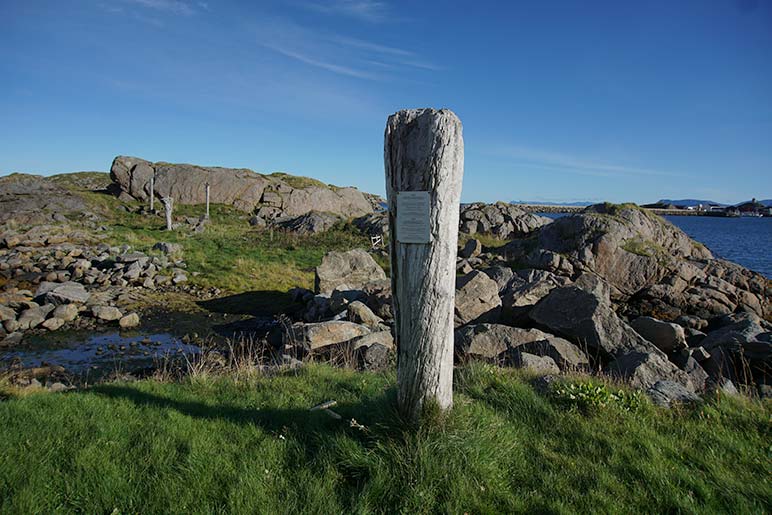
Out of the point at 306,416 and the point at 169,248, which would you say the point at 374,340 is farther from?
the point at 169,248

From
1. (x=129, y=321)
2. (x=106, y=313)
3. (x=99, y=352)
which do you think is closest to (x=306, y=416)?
(x=99, y=352)

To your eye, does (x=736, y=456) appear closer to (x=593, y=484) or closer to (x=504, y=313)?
(x=593, y=484)

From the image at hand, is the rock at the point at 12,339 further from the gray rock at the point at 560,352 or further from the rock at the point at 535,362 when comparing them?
the gray rock at the point at 560,352

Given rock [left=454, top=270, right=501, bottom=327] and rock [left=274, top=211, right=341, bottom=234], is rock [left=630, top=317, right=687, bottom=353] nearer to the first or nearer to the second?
rock [left=454, top=270, right=501, bottom=327]

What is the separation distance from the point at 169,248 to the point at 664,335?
23.2 m

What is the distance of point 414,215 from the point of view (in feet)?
15.1

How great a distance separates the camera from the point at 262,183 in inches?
1828


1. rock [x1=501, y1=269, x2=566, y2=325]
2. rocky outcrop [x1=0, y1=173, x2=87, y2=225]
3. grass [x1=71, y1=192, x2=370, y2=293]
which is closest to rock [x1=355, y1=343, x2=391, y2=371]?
rock [x1=501, y1=269, x2=566, y2=325]

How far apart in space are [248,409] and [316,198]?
42.8 m

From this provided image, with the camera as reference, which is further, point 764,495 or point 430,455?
point 430,455

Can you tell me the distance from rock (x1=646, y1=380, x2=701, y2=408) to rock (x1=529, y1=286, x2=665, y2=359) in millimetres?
2802

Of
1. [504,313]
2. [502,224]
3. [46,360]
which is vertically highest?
[502,224]

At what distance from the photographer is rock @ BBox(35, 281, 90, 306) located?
16.2 metres

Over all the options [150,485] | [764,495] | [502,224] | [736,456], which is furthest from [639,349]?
[502,224]
